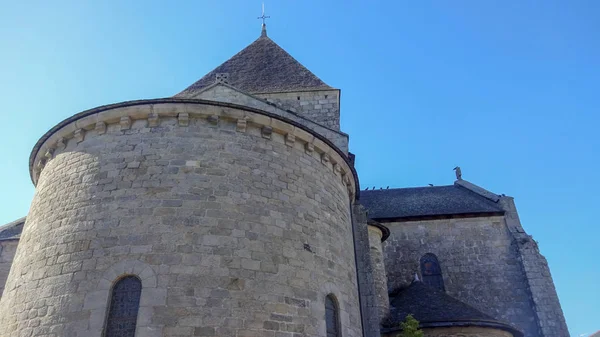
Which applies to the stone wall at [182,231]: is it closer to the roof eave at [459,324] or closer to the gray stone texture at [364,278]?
the gray stone texture at [364,278]

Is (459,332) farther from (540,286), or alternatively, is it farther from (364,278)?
(540,286)

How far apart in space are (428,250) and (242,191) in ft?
38.1

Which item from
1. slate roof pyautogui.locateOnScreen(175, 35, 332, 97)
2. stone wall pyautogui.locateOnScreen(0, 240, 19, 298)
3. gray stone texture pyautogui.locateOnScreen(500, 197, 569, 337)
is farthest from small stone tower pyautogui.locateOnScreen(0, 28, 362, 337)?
gray stone texture pyautogui.locateOnScreen(500, 197, 569, 337)

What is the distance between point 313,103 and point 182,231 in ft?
34.6

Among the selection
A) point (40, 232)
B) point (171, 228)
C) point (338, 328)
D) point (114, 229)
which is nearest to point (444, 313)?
point (338, 328)

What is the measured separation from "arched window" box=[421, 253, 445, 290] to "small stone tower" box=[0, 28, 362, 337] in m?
8.30

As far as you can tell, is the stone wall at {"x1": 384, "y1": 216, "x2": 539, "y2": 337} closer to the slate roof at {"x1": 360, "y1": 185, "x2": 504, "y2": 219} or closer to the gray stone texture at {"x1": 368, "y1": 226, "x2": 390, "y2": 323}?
the slate roof at {"x1": 360, "y1": 185, "x2": 504, "y2": 219}

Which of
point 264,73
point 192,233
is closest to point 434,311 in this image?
point 192,233

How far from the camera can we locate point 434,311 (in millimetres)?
11742

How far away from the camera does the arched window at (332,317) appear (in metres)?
7.68

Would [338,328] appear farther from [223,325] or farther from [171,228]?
[171,228]

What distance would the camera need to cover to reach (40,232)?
738cm

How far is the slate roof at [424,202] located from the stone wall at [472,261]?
1.44ft

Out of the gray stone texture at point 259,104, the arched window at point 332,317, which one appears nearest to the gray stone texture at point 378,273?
the gray stone texture at point 259,104
